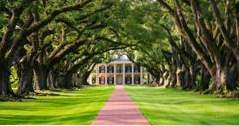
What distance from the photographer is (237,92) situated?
Answer: 41906mm

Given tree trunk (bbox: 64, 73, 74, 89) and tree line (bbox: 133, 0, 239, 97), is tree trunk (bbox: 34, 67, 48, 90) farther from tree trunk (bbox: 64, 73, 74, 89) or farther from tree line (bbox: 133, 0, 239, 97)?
tree trunk (bbox: 64, 73, 74, 89)

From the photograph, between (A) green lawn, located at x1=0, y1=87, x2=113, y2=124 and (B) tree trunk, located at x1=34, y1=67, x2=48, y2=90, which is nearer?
(A) green lawn, located at x1=0, y1=87, x2=113, y2=124

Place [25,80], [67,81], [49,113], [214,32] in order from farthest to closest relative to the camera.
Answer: [67,81] → [25,80] → [214,32] → [49,113]

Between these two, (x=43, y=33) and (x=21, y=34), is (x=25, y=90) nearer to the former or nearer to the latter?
(x=43, y=33)

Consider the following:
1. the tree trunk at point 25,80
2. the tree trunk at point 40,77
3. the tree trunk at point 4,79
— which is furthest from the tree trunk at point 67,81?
the tree trunk at point 4,79

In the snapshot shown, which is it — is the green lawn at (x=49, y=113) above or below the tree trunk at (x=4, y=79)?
below

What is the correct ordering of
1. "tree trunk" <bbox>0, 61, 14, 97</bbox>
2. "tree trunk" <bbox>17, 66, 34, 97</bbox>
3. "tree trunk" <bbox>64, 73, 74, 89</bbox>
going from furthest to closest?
"tree trunk" <bbox>64, 73, 74, 89</bbox>
"tree trunk" <bbox>17, 66, 34, 97</bbox>
"tree trunk" <bbox>0, 61, 14, 97</bbox>

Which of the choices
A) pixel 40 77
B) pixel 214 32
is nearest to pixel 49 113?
pixel 214 32

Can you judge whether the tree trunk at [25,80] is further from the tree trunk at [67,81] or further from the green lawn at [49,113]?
the tree trunk at [67,81]

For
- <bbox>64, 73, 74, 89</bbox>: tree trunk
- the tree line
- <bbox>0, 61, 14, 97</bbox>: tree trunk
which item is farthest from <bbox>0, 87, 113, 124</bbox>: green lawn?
<bbox>64, 73, 74, 89</bbox>: tree trunk

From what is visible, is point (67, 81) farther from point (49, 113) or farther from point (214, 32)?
point (49, 113)

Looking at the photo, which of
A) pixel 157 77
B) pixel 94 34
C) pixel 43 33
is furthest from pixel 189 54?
pixel 157 77

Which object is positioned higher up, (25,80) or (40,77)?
(40,77)

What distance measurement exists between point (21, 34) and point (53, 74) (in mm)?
Result: 37794
